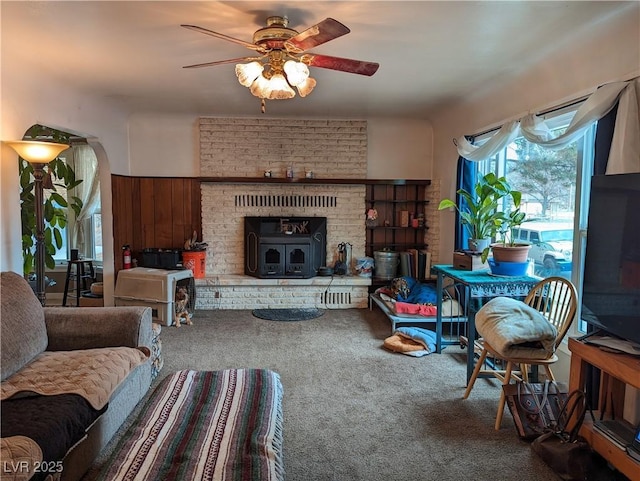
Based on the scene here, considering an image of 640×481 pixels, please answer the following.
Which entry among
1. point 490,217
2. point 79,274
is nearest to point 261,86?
point 490,217

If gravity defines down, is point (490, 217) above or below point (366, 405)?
above

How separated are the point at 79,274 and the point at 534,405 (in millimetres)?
5385

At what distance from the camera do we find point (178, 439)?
2.02 m

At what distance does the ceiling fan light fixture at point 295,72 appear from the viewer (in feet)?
8.21

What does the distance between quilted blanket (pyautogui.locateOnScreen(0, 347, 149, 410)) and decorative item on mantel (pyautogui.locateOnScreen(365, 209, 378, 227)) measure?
3766 mm

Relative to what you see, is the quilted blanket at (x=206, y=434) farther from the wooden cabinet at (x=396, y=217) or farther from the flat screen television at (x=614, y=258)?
the wooden cabinet at (x=396, y=217)

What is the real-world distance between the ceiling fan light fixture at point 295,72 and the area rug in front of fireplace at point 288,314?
3.04 metres

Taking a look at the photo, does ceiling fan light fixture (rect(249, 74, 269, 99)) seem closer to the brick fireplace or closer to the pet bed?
the pet bed

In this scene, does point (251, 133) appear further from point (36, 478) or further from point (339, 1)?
point (36, 478)

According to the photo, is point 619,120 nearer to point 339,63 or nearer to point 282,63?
point 339,63

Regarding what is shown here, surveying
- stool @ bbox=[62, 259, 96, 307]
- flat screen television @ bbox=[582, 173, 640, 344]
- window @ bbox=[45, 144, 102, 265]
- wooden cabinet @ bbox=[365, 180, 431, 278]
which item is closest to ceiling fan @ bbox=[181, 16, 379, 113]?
flat screen television @ bbox=[582, 173, 640, 344]

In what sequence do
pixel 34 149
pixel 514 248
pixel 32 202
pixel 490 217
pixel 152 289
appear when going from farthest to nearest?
pixel 152 289 → pixel 32 202 → pixel 490 217 → pixel 514 248 → pixel 34 149

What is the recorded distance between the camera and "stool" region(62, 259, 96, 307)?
5.61 metres

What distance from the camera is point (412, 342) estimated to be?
404cm
